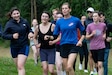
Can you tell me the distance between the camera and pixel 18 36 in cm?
1026

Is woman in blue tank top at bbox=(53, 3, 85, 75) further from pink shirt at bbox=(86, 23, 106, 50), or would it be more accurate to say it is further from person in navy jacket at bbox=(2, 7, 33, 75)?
pink shirt at bbox=(86, 23, 106, 50)

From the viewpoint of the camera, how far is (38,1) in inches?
2151

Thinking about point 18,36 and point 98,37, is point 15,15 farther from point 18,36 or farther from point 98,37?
point 98,37

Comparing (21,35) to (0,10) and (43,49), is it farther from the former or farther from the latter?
(0,10)

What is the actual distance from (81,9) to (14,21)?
3604 centimetres

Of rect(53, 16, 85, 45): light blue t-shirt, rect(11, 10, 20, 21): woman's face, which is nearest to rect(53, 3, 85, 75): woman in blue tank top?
rect(53, 16, 85, 45): light blue t-shirt

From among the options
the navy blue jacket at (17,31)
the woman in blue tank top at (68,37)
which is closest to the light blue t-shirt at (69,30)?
the woman in blue tank top at (68,37)

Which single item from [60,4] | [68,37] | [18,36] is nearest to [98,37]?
[68,37]

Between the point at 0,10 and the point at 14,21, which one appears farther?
the point at 0,10

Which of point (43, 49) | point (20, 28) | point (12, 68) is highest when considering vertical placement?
point (20, 28)

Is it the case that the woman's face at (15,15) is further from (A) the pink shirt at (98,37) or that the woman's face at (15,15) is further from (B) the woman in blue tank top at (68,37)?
(A) the pink shirt at (98,37)

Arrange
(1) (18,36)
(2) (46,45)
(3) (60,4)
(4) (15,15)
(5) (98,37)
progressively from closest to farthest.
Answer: (1) (18,36), (4) (15,15), (2) (46,45), (5) (98,37), (3) (60,4)

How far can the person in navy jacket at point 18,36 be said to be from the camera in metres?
10.3

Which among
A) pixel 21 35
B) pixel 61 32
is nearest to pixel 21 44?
pixel 21 35
